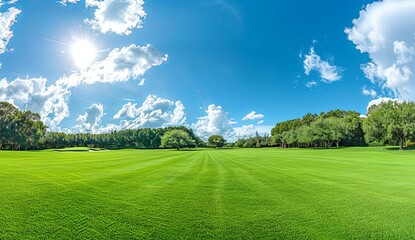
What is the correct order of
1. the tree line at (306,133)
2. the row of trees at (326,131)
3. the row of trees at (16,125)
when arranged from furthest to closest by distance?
the row of trees at (326,131) < the row of trees at (16,125) < the tree line at (306,133)

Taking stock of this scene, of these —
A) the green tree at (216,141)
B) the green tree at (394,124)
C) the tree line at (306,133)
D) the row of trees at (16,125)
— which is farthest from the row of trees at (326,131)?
the row of trees at (16,125)

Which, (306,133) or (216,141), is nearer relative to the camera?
(306,133)

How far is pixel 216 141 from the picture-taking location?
605 ft

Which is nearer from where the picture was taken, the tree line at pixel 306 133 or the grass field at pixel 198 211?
the grass field at pixel 198 211

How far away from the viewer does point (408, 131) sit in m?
59.5

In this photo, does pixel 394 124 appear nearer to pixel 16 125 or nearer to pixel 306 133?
pixel 306 133

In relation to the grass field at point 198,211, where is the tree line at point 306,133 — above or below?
above

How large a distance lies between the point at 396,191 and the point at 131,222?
11.1 meters

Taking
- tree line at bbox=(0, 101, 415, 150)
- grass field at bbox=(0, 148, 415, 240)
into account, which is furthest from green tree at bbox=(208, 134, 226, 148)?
grass field at bbox=(0, 148, 415, 240)

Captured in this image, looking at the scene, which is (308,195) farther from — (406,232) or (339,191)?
(406,232)

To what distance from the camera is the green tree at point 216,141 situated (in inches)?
7249

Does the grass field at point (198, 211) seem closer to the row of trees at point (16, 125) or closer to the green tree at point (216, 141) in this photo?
the row of trees at point (16, 125)

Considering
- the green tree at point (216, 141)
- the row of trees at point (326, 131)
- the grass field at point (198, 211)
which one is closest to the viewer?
the grass field at point (198, 211)

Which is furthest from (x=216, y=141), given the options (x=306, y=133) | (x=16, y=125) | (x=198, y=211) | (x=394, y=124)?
(x=198, y=211)
